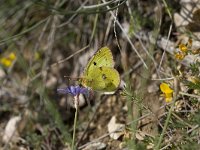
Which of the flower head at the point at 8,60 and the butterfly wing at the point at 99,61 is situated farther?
the flower head at the point at 8,60

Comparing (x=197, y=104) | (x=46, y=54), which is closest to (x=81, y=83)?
(x=197, y=104)

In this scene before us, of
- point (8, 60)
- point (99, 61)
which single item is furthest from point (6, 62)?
point (99, 61)

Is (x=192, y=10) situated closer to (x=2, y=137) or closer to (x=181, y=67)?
(x=181, y=67)

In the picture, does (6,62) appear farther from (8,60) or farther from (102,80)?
(102,80)

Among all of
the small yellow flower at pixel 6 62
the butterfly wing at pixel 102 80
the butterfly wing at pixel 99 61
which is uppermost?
the small yellow flower at pixel 6 62

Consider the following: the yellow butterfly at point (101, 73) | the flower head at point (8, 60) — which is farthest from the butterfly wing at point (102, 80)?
the flower head at point (8, 60)

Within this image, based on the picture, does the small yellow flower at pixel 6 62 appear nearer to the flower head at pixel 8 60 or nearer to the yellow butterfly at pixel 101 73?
the flower head at pixel 8 60

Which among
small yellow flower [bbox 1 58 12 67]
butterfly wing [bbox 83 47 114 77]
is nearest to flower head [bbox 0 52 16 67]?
small yellow flower [bbox 1 58 12 67]
